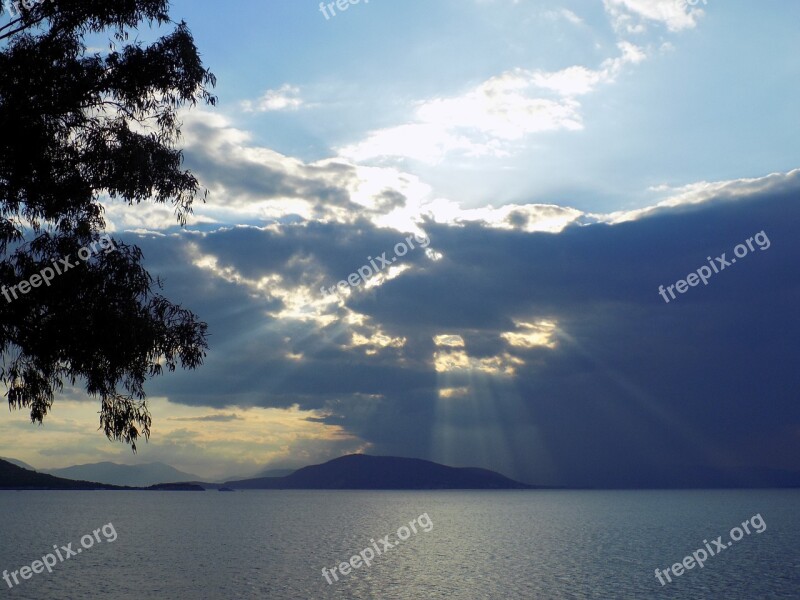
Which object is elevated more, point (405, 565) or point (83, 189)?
point (83, 189)

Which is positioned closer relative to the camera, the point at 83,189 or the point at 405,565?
the point at 83,189

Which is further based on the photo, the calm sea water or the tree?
the calm sea water

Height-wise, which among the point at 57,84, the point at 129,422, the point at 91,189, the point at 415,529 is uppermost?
the point at 57,84

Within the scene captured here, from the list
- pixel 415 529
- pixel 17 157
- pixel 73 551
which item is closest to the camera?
pixel 17 157

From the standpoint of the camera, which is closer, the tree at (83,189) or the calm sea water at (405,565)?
the tree at (83,189)

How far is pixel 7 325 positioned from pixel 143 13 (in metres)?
11.0

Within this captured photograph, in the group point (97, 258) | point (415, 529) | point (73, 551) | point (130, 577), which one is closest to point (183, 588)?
point (130, 577)

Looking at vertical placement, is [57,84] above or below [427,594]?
above

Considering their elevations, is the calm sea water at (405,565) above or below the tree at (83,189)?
below

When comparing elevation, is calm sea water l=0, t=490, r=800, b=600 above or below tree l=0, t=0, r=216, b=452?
below

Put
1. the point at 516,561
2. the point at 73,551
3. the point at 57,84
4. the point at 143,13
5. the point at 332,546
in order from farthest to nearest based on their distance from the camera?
1. the point at 332,546
2. the point at 73,551
3. the point at 516,561
4. the point at 143,13
5. the point at 57,84

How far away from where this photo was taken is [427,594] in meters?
52.8

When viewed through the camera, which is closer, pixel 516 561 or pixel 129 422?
pixel 129 422

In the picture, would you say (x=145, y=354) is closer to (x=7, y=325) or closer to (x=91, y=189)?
(x=7, y=325)
